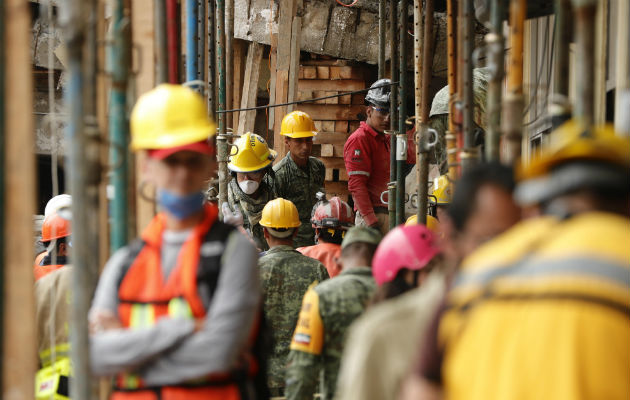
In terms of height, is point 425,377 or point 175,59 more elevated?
point 175,59

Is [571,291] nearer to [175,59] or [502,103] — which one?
[502,103]

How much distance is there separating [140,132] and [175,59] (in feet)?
4.65

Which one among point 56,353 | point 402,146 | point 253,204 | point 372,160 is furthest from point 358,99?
point 56,353

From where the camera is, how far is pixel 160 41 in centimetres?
475

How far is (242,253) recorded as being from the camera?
11.5 feet

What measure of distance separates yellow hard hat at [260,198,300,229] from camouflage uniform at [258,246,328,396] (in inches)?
25.3

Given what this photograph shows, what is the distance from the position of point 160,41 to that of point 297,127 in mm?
5995

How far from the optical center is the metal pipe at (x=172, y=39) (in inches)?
196

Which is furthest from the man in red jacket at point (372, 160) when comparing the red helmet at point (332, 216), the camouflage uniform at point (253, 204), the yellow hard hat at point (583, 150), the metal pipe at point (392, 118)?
the yellow hard hat at point (583, 150)

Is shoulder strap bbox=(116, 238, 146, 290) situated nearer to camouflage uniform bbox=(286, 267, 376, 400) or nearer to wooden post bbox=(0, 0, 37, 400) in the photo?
wooden post bbox=(0, 0, 37, 400)

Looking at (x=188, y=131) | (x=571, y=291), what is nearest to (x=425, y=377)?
(x=571, y=291)

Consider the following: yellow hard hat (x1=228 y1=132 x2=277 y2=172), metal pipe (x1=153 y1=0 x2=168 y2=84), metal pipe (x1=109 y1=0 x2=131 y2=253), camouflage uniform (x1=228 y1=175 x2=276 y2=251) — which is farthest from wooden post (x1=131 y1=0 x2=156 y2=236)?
yellow hard hat (x1=228 y1=132 x2=277 y2=172)

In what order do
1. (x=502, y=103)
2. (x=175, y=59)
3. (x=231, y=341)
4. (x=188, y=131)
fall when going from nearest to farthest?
(x=231, y=341) → (x=188, y=131) → (x=502, y=103) → (x=175, y=59)

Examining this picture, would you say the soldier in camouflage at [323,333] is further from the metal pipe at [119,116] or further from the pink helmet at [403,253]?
the metal pipe at [119,116]
